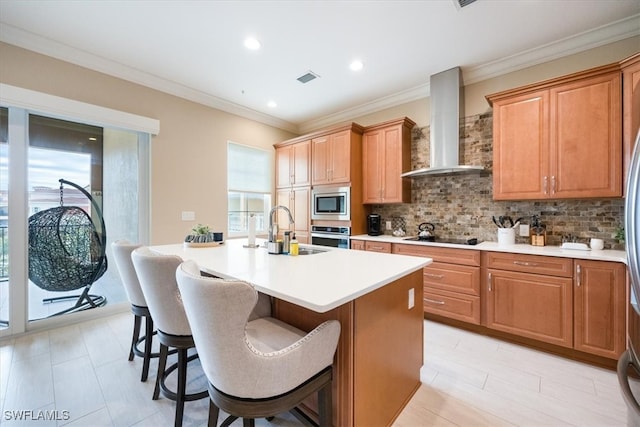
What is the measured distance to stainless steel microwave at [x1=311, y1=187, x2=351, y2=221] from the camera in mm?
3857

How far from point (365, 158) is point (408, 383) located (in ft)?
9.75

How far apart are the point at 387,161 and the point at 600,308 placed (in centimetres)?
254

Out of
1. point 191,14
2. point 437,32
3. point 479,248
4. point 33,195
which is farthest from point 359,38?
point 33,195

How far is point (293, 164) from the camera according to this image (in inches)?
181

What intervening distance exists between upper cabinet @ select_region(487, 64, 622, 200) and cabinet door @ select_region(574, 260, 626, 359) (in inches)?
26.5

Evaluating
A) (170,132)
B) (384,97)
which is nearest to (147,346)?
(170,132)

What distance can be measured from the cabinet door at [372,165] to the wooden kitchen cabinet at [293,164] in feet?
3.07

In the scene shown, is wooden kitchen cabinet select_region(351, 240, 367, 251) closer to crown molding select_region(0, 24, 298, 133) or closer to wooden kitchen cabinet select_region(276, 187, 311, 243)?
wooden kitchen cabinet select_region(276, 187, 311, 243)

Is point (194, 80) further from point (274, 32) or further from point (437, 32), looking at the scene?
point (437, 32)

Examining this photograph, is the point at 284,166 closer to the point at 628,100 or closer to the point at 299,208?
the point at 299,208

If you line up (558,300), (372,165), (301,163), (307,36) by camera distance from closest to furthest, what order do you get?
(558,300) < (307,36) < (372,165) < (301,163)

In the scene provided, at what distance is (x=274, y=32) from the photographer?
8.20 feet

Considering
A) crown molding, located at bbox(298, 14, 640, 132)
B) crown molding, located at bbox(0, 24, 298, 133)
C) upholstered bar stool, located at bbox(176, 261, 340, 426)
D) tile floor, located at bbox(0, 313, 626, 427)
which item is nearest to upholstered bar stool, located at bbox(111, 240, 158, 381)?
tile floor, located at bbox(0, 313, 626, 427)

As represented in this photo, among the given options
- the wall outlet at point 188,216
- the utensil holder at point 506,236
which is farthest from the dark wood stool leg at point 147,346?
the utensil holder at point 506,236
